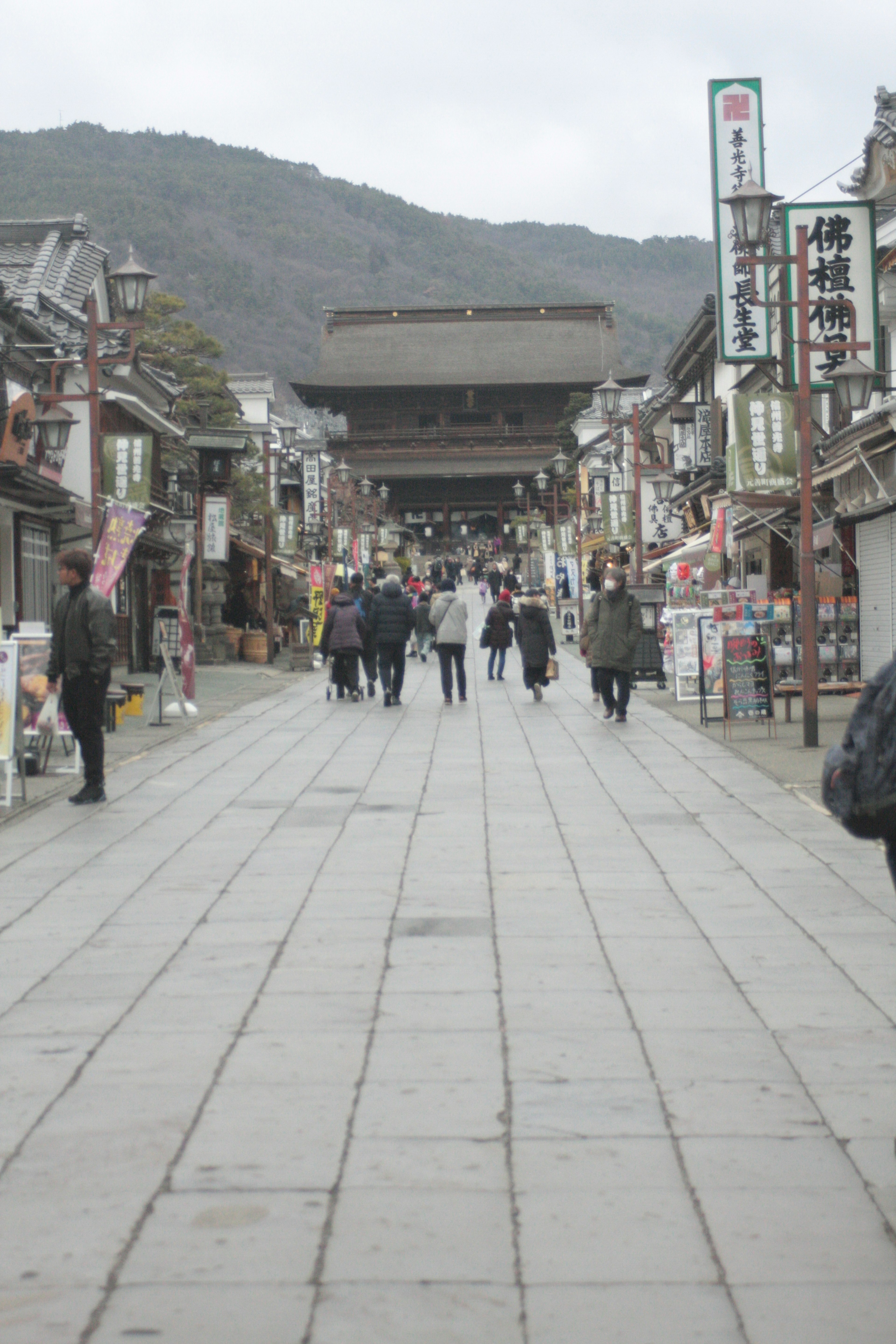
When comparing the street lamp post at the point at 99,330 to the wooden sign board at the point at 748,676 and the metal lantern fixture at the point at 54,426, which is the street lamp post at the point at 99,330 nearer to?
the metal lantern fixture at the point at 54,426

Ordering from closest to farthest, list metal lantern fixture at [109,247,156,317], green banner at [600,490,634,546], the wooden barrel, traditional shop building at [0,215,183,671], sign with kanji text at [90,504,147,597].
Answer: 1. sign with kanji text at [90,504,147,597]
2. metal lantern fixture at [109,247,156,317]
3. traditional shop building at [0,215,183,671]
4. the wooden barrel
5. green banner at [600,490,634,546]

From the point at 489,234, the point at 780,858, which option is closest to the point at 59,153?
the point at 489,234

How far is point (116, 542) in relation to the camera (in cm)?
1393

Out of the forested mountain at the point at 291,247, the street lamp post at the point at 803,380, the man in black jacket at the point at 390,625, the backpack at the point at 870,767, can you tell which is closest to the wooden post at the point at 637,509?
the man in black jacket at the point at 390,625

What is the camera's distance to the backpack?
3.08 metres

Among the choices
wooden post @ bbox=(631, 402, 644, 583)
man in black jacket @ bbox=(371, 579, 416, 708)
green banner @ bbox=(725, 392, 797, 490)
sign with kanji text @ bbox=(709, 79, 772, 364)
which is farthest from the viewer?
wooden post @ bbox=(631, 402, 644, 583)

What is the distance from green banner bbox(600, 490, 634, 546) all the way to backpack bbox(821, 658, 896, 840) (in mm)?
28418

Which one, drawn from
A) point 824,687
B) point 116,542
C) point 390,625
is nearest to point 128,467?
point 390,625

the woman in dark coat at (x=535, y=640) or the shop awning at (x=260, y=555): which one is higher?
the shop awning at (x=260, y=555)

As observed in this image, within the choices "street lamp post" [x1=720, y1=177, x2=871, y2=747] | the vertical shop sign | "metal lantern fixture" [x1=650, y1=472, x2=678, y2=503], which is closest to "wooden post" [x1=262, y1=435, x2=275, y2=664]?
the vertical shop sign

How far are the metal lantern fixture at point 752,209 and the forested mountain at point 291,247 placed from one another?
7962 centimetres

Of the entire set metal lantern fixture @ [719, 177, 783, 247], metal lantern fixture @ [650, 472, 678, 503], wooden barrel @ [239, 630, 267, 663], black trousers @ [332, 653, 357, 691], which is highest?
metal lantern fixture @ [719, 177, 783, 247]

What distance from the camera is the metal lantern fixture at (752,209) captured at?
11742mm

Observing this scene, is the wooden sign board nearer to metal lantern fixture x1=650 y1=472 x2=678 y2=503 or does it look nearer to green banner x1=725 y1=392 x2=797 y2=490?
green banner x1=725 y1=392 x2=797 y2=490
